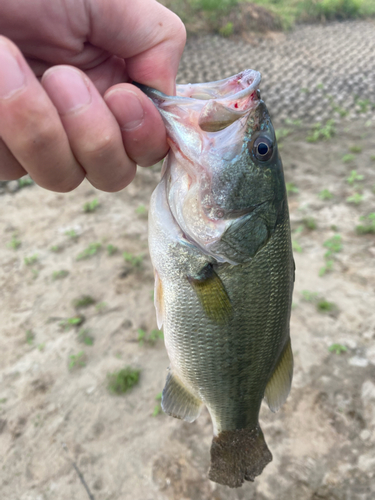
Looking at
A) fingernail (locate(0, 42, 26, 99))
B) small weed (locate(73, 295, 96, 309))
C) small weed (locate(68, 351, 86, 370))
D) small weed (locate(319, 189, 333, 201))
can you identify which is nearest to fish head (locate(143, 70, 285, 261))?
fingernail (locate(0, 42, 26, 99))

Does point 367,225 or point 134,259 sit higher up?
point 134,259

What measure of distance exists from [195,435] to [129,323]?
1.29 metres

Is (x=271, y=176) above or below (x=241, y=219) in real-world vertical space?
above

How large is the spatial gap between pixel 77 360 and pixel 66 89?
2.78 metres

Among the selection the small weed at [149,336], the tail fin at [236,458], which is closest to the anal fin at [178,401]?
the tail fin at [236,458]

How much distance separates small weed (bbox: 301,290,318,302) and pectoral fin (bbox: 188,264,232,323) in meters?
2.61

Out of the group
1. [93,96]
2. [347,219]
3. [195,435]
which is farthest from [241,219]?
[347,219]

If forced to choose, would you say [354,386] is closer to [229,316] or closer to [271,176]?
[229,316]

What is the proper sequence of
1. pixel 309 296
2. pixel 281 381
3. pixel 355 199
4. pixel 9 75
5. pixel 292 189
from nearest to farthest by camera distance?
pixel 9 75, pixel 281 381, pixel 309 296, pixel 355 199, pixel 292 189

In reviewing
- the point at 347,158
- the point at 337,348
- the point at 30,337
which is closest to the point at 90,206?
the point at 30,337

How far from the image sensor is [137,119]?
1.19m

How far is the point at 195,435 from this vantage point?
278 centimetres

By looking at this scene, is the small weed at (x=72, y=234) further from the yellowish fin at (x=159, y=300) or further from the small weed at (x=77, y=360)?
the yellowish fin at (x=159, y=300)

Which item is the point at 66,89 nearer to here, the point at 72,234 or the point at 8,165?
the point at 8,165
